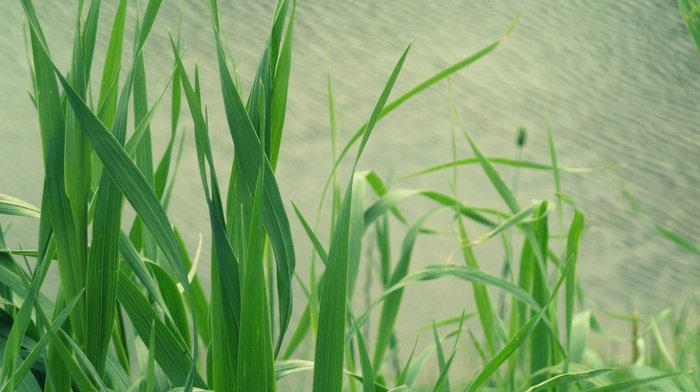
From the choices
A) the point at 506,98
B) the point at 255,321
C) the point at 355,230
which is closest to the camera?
the point at 255,321

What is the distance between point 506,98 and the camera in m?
1.44

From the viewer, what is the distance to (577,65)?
59.2 inches

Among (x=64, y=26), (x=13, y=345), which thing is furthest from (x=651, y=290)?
(x=13, y=345)

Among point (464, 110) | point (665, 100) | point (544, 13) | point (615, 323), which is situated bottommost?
point (615, 323)

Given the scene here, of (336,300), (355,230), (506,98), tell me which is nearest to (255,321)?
(336,300)

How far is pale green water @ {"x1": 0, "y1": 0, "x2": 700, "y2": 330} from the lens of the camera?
4.30ft

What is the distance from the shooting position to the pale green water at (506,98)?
1312 mm

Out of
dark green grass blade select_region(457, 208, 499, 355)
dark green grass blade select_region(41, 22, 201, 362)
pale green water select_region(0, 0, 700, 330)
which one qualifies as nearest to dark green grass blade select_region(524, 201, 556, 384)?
dark green grass blade select_region(457, 208, 499, 355)

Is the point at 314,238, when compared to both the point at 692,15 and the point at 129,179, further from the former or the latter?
the point at 692,15

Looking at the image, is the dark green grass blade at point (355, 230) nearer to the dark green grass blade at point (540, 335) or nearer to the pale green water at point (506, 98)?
the dark green grass blade at point (540, 335)

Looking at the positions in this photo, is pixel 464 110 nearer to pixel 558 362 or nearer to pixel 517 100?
pixel 517 100

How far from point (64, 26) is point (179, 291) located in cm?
110

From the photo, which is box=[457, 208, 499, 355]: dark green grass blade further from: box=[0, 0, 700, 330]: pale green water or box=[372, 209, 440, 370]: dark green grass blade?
Result: box=[0, 0, 700, 330]: pale green water

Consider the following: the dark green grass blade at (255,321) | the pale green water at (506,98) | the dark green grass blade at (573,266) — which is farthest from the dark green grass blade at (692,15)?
the pale green water at (506,98)
